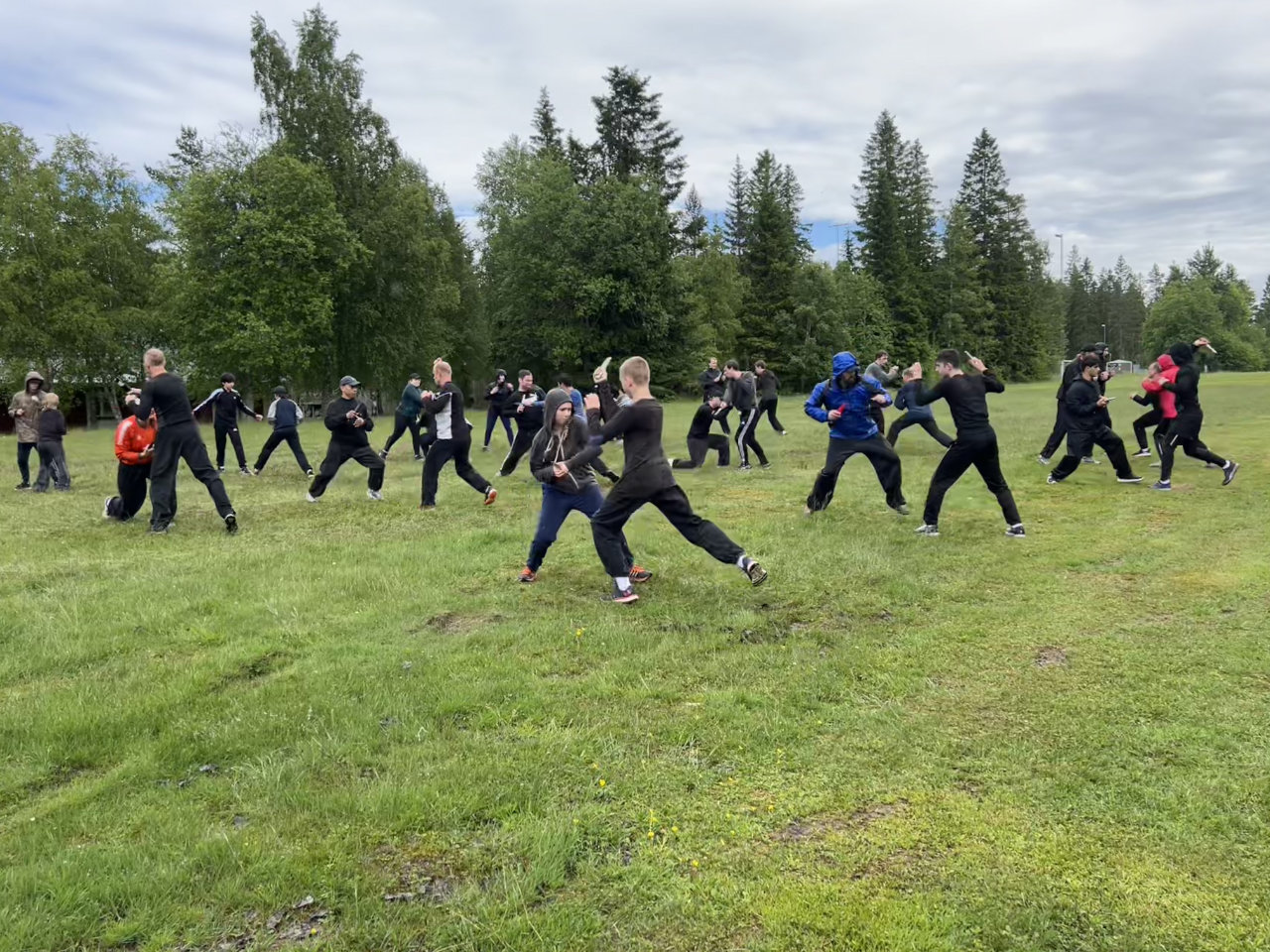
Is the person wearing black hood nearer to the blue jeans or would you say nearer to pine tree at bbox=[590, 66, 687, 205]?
the blue jeans

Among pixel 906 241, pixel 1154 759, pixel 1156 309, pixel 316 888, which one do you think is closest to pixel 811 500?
pixel 1154 759

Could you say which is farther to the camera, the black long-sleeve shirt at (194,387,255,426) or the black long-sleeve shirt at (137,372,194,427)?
the black long-sleeve shirt at (194,387,255,426)

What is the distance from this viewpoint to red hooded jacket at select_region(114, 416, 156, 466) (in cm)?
1024

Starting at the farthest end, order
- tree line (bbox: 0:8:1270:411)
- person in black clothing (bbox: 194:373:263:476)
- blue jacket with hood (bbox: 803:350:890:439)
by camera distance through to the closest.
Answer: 1. tree line (bbox: 0:8:1270:411)
2. person in black clothing (bbox: 194:373:263:476)
3. blue jacket with hood (bbox: 803:350:890:439)

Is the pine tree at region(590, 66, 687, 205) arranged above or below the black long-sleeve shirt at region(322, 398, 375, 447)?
above

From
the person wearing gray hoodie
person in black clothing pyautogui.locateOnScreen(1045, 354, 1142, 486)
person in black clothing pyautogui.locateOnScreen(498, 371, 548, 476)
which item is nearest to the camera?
the person wearing gray hoodie

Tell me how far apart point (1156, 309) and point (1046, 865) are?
111 m

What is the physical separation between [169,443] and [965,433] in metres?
9.40

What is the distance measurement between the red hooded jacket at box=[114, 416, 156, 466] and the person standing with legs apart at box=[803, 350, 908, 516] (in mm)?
8277

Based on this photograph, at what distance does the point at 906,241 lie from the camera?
64312 mm

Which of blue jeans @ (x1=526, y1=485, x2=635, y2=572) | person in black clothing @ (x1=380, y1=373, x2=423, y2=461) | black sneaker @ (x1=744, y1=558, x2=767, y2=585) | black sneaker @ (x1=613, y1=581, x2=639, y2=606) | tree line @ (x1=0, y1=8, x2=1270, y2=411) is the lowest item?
black sneaker @ (x1=613, y1=581, x2=639, y2=606)

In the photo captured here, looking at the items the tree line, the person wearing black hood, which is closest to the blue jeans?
the person wearing black hood

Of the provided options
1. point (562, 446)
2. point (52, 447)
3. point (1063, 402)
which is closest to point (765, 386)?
point (1063, 402)

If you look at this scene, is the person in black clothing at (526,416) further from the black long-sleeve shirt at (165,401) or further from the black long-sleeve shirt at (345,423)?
the black long-sleeve shirt at (165,401)
